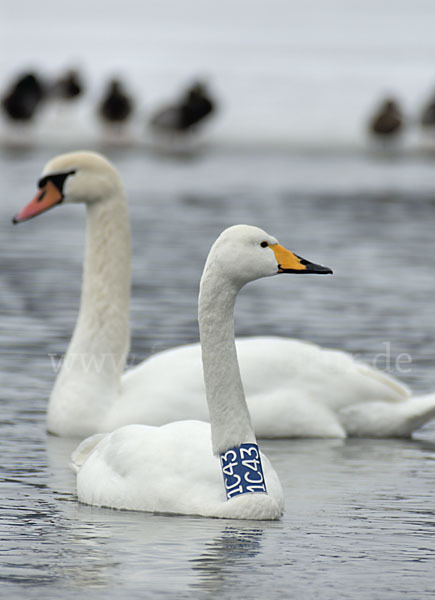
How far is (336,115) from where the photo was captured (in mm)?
40156

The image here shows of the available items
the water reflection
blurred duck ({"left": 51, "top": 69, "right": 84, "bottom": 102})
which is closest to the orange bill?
the water reflection

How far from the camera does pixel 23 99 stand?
36312 mm

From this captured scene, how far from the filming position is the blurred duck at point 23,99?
36125 millimetres

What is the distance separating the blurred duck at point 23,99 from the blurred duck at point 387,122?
25.7 feet

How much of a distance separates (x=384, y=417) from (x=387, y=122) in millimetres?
26263

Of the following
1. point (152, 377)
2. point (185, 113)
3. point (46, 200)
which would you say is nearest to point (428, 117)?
point (185, 113)

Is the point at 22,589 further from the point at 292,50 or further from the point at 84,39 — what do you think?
the point at 84,39

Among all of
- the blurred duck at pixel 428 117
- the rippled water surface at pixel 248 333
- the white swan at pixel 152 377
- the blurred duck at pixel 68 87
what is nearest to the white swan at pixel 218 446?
the rippled water surface at pixel 248 333

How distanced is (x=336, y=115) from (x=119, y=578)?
1366 inches

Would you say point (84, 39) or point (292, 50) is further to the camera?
point (84, 39)

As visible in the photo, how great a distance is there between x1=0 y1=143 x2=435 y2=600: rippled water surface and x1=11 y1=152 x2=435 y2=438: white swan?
172mm

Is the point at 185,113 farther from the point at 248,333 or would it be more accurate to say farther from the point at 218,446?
the point at 218,446

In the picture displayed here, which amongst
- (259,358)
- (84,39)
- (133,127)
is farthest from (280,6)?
(259,358)

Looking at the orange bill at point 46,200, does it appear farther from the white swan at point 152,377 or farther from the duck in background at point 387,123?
the duck in background at point 387,123
